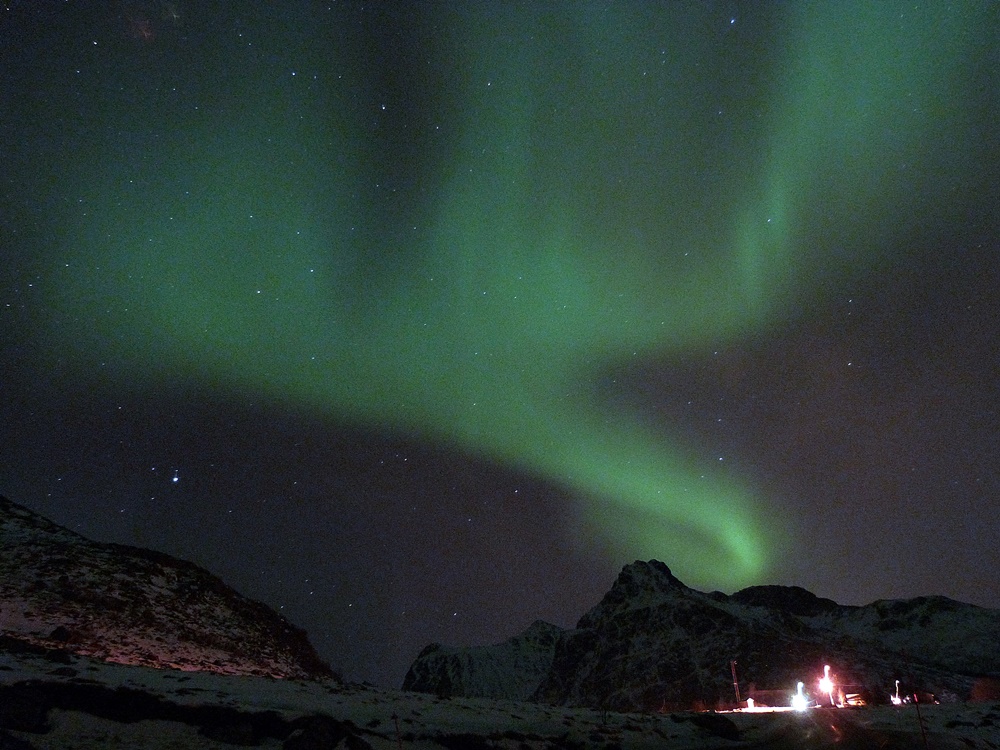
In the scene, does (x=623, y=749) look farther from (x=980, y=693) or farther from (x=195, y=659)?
(x=980, y=693)

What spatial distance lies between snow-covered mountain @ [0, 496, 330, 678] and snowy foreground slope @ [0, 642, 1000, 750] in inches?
296

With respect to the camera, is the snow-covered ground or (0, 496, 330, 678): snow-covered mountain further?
(0, 496, 330, 678): snow-covered mountain

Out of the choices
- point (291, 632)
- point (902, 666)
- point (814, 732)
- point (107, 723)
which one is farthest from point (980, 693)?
point (107, 723)

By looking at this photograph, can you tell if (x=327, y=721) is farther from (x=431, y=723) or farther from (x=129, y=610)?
(x=129, y=610)

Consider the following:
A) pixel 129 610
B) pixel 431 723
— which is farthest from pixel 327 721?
pixel 129 610

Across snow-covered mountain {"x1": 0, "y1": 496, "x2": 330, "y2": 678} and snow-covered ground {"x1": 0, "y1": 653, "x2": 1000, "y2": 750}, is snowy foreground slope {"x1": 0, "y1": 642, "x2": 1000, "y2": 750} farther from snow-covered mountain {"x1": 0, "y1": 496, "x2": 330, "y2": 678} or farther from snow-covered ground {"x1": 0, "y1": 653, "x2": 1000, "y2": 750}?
snow-covered mountain {"x1": 0, "y1": 496, "x2": 330, "y2": 678}

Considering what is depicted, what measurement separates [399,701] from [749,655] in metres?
174

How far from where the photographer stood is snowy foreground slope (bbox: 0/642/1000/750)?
15530 mm

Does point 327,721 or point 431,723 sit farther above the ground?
point 327,721

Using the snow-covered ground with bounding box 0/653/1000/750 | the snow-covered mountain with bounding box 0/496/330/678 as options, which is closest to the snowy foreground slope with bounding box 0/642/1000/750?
the snow-covered ground with bounding box 0/653/1000/750

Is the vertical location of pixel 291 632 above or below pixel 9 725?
above

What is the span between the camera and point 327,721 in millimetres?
17641

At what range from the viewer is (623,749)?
22375mm

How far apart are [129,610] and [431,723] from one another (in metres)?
20.8
